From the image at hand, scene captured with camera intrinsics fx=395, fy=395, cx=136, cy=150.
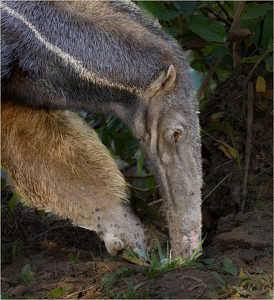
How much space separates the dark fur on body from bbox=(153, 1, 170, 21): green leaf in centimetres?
38

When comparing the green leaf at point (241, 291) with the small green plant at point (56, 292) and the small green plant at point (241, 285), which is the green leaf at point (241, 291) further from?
the small green plant at point (56, 292)

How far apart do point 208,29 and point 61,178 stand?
172 centimetres

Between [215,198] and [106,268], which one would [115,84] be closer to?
[106,268]

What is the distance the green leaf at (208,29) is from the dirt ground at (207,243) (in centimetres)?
52

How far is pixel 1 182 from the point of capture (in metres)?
3.88

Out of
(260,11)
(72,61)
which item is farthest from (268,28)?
(72,61)

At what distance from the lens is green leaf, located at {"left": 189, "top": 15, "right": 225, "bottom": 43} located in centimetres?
328

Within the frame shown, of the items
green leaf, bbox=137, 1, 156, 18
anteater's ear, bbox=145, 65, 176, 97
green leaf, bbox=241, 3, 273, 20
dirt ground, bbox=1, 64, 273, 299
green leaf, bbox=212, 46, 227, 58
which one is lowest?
dirt ground, bbox=1, 64, 273, 299

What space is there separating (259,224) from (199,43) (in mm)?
1701

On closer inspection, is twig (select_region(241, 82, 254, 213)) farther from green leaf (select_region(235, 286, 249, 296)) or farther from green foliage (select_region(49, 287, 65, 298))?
green foliage (select_region(49, 287, 65, 298))

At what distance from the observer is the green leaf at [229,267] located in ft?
7.49

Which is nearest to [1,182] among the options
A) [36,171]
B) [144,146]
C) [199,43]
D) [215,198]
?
[36,171]

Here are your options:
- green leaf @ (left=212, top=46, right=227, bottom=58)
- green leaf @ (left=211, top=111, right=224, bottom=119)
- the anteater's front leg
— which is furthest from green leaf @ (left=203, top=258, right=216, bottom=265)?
green leaf @ (left=212, top=46, right=227, bottom=58)

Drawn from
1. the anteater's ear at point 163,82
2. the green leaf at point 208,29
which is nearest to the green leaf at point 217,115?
the green leaf at point 208,29
